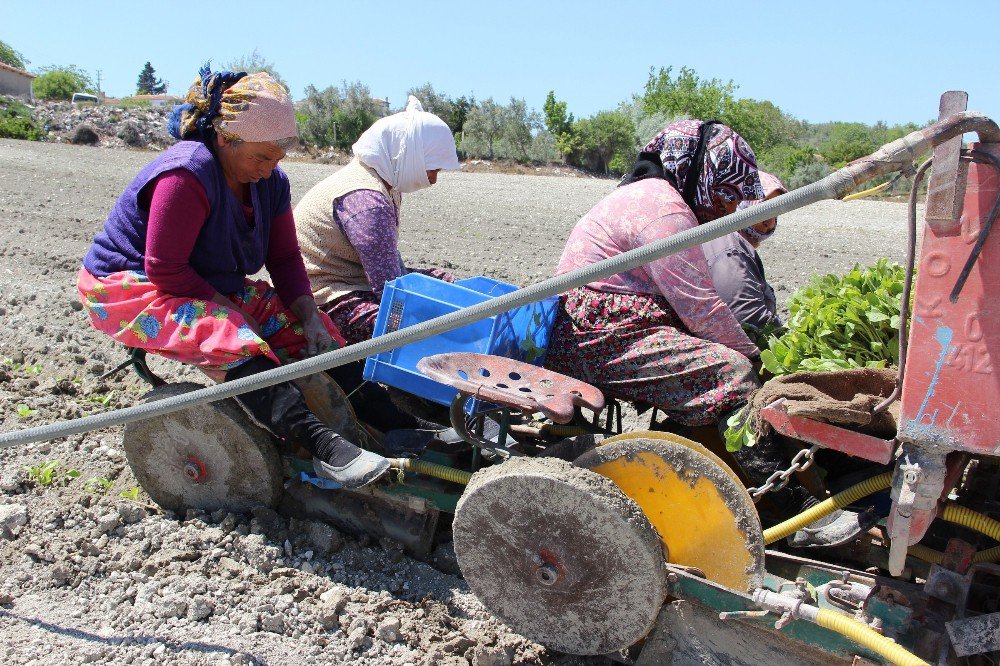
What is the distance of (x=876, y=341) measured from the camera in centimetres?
306

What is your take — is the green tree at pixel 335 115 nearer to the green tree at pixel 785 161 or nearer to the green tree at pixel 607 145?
the green tree at pixel 607 145

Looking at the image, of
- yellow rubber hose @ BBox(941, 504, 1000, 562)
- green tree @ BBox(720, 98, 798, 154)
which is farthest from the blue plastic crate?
green tree @ BBox(720, 98, 798, 154)

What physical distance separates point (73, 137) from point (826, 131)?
59784 millimetres

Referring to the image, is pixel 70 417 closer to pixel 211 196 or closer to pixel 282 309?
pixel 282 309

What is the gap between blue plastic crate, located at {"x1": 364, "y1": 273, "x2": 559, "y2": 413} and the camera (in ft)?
11.2

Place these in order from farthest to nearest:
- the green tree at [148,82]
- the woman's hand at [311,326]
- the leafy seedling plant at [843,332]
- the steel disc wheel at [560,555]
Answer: the green tree at [148,82], the woman's hand at [311,326], the leafy seedling plant at [843,332], the steel disc wheel at [560,555]

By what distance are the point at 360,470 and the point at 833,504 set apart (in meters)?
1.62

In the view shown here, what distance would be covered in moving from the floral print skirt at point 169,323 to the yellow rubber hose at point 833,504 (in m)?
1.91

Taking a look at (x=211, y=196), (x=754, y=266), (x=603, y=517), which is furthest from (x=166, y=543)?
(x=754, y=266)

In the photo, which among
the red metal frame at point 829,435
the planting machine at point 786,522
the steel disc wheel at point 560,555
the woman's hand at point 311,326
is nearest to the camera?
the planting machine at point 786,522

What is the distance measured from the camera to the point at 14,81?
193 ft

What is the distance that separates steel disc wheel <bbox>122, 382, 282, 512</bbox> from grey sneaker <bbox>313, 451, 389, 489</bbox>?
44 cm

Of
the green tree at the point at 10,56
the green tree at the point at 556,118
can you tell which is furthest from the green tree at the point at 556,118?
the green tree at the point at 10,56

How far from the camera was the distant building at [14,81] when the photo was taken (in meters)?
56.7
